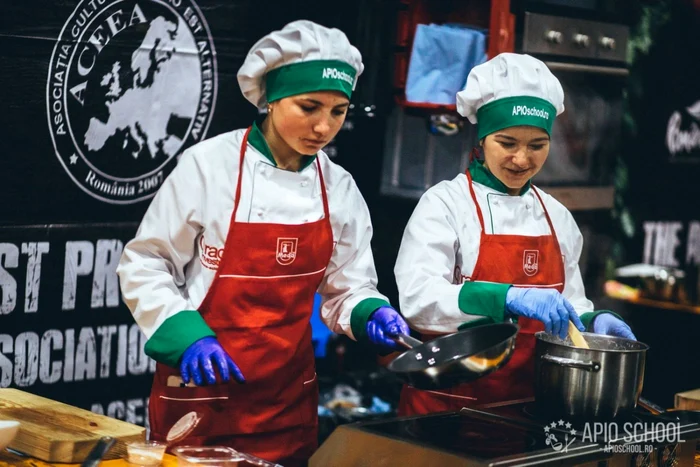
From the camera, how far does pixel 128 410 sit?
3.32 meters

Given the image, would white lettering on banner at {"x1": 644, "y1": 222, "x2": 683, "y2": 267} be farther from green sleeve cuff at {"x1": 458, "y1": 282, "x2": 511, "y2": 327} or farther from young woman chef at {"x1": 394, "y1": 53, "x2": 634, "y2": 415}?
green sleeve cuff at {"x1": 458, "y1": 282, "x2": 511, "y2": 327}

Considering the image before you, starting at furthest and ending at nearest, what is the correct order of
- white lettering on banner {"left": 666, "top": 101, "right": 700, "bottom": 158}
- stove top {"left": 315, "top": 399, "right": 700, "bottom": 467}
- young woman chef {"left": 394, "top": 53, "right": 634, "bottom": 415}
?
1. white lettering on banner {"left": 666, "top": 101, "right": 700, "bottom": 158}
2. young woman chef {"left": 394, "top": 53, "right": 634, "bottom": 415}
3. stove top {"left": 315, "top": 399, "right": 700, "bottom": 467}

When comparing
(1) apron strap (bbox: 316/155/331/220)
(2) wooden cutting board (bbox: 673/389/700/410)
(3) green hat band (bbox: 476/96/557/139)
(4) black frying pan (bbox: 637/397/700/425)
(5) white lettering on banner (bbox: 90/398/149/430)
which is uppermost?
(3) green hat band (bbox: 476/96/557/139)

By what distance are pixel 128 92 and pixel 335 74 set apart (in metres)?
1.07

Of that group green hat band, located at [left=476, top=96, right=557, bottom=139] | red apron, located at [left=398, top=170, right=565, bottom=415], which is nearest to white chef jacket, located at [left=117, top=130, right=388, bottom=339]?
red apron, located at [left=398, top=170, right=565, bottom=415]

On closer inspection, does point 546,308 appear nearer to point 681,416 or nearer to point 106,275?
point 681,416

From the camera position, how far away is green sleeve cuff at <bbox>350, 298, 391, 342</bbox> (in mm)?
2496

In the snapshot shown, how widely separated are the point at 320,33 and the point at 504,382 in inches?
41.6

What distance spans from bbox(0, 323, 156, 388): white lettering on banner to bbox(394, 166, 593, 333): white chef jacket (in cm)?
112

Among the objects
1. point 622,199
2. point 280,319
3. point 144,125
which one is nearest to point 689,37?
point 622,199

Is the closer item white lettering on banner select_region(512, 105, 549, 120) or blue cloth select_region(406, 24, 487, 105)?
white lettering on banner select_region(512, 105, 549, 120)

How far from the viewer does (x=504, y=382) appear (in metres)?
2.68

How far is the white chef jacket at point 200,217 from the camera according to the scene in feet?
7.65

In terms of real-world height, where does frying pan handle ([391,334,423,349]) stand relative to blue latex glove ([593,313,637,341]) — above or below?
below
